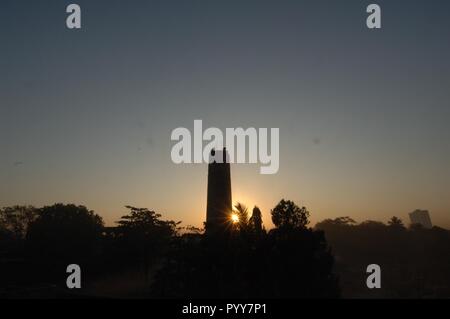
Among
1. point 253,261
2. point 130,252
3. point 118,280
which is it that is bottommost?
point 118,280

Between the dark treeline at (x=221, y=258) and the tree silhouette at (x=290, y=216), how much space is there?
0.07m

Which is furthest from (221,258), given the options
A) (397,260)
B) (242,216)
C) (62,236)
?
(397,260)

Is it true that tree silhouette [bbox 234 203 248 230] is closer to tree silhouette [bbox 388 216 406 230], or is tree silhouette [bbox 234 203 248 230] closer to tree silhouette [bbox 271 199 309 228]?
tree silhouette [bbox 271 199 309 228]

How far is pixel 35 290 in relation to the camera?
36.3 metres

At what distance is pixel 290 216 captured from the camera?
25.2 meters

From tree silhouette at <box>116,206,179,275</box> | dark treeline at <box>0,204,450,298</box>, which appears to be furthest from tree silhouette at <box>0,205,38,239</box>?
tree silhouette at <box>116,206,179,275</box>

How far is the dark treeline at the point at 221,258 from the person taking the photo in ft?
73.3

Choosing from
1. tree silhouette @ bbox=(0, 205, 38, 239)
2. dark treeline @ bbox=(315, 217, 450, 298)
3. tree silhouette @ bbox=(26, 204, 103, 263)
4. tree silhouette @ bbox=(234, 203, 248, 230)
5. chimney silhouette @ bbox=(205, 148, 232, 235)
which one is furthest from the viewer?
tree silhouette @ bbox=(0, 205, 38, 239)

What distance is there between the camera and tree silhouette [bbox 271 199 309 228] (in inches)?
988

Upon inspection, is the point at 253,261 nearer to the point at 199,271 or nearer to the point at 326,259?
the point at 199,271

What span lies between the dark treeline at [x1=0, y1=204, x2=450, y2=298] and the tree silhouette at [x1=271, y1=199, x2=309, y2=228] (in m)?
0.07
